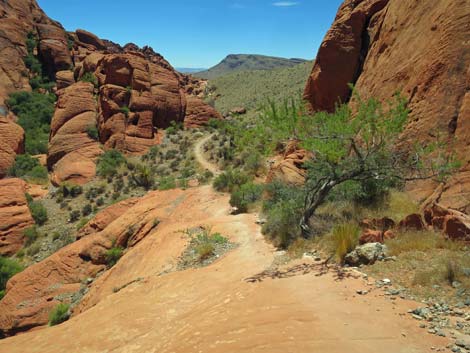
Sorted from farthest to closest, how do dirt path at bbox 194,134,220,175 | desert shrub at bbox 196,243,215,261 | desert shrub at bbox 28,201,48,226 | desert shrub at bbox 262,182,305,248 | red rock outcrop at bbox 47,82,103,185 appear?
1. red rock outcrop at bbox 47,82,103,185
2. dirt path at bbox 194,134,220,175
3. desert shrub at bbox 28,201,48,226
4. desert shrub at bbox 196,243,215,261
5. desert shrub at bbox 262,182,305,248

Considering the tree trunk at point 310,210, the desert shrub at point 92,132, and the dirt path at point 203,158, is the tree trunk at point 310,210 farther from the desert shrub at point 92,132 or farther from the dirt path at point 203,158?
the desert shrub at point 92,132

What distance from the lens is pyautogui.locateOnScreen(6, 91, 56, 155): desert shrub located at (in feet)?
112

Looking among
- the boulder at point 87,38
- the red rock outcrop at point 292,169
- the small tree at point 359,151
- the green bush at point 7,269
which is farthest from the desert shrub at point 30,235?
the boulder at point 87,38

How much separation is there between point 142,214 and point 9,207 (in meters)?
9.87

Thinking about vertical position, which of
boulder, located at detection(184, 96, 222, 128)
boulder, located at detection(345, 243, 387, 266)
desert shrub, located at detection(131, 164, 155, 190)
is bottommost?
desert shrub, located at detection(131, 164, 155, 190)

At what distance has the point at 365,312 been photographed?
444 centimetres

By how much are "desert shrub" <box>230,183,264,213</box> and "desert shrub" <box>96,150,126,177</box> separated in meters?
14.9

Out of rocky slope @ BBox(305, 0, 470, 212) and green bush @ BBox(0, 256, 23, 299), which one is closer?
rocky slope @ BBox(305, 0, 470, 212)

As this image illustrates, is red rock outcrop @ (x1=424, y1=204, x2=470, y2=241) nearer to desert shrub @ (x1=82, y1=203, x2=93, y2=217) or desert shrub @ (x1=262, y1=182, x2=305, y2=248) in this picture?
desert shrub @ (x1=262, y1=182, x2=305, y2=248)

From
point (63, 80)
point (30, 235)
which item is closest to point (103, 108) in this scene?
point (63, 80)

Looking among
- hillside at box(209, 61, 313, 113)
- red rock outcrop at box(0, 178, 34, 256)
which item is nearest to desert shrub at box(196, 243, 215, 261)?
red rock outcrop at box(0, 178, 34, 256)

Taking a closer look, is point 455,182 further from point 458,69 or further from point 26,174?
point 26,174

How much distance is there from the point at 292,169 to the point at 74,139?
853 inches

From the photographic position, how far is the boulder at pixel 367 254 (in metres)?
5.89
